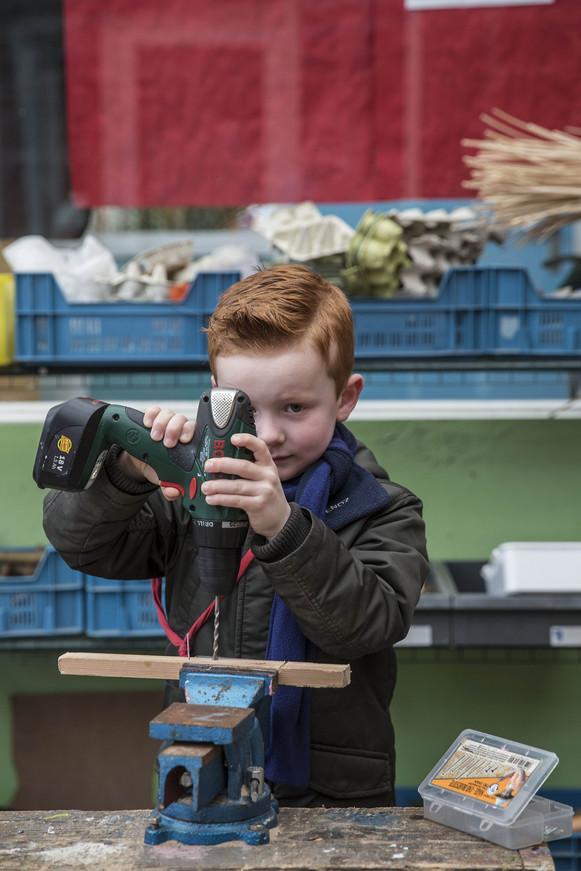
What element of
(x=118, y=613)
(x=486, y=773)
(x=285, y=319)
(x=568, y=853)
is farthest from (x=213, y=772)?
(x=568, y=853)

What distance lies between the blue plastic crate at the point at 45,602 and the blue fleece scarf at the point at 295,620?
1260mm

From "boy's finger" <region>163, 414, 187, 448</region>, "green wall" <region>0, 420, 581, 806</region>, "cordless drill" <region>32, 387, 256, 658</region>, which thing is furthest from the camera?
"green wall" <region>0, 420, 581, 806</region>

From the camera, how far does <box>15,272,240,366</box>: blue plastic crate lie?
2812 mm

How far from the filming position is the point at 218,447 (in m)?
1.36

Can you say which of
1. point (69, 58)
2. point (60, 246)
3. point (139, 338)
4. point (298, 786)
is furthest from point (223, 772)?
point (69, 58)

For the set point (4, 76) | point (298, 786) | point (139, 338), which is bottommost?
point (298, 786)

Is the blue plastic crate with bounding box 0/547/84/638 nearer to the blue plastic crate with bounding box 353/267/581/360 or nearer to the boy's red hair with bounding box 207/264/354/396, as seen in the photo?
the blue plastic crate with bounding box 353/267/581/360

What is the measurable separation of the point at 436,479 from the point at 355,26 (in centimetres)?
140

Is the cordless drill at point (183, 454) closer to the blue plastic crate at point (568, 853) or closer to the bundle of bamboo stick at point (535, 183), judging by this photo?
the bundle of bamboo stick at point (535, 183)

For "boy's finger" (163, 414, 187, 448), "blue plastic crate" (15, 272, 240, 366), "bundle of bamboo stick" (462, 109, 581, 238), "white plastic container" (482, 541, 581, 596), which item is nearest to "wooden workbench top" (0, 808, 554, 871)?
"boy's finger" (163, 414, 187, 448)

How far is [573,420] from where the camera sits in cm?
315

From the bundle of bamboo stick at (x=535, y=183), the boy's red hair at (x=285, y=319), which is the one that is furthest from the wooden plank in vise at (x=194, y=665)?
the bundle of bamboo stick at (x=535, y=183)

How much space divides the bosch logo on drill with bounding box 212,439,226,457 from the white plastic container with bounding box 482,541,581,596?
153 cm

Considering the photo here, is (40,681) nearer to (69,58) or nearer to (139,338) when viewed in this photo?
(139,338)
